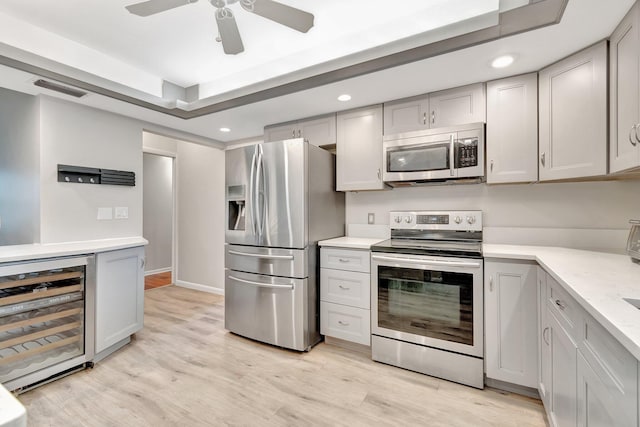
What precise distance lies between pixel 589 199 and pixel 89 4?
3.65 metres

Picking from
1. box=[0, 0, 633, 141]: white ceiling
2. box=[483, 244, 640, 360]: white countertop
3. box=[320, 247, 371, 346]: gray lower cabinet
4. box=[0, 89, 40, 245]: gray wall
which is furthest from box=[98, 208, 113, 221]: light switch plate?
box=[483, 244, 640, 360]: white countertop

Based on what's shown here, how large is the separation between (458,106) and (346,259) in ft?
5.05

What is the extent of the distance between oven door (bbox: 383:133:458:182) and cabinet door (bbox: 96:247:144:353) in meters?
2.35

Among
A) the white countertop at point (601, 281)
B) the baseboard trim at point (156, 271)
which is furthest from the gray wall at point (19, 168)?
the white countertop at point (601, 281)

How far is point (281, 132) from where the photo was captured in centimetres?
329

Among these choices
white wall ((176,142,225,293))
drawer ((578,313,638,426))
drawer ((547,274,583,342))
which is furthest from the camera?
white wall ((176,142,225,293))

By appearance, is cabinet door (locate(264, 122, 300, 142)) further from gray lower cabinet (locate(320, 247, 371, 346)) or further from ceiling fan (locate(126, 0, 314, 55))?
ceiling fan (locate(126, 0, 314, 55))

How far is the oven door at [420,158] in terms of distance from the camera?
2.34m

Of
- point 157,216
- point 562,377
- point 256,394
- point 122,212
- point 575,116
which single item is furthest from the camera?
point 157,216

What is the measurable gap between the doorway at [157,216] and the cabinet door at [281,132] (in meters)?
2.67

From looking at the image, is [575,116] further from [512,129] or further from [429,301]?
[429,301]

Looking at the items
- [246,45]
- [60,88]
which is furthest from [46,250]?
[246,45]

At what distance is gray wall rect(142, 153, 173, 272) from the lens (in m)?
5.17

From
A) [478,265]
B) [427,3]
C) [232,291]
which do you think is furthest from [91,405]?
[427,3]
